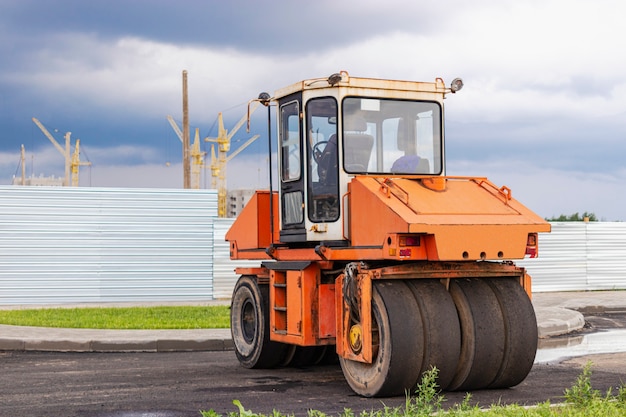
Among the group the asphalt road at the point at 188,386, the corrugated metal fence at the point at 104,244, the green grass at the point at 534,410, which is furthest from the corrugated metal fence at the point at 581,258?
the green grass at the point at 534,410

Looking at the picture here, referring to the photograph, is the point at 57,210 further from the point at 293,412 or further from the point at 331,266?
the point at 293,412

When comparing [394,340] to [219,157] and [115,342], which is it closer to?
[115,342]

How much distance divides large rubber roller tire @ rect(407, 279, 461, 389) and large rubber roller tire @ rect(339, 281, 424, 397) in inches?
3.0

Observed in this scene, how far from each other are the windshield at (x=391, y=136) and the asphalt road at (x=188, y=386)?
8.48 feet

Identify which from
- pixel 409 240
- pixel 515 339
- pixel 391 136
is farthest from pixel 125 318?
pixel 515 339

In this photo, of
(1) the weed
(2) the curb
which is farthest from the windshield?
(2) the curb

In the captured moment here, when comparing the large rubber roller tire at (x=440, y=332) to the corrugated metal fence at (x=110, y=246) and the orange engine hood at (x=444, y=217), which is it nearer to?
the orange engine hood at (x=444, y=217)

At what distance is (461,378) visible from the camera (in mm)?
9539

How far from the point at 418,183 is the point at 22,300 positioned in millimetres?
16528

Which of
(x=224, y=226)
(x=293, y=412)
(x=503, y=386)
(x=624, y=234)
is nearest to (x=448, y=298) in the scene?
(x=503, y=386)

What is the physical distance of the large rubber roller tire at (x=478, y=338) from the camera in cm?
945

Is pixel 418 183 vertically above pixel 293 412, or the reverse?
pixel 418 183

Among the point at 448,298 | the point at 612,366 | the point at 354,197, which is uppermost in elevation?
the point at 354,197

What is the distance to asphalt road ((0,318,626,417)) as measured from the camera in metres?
8.91
